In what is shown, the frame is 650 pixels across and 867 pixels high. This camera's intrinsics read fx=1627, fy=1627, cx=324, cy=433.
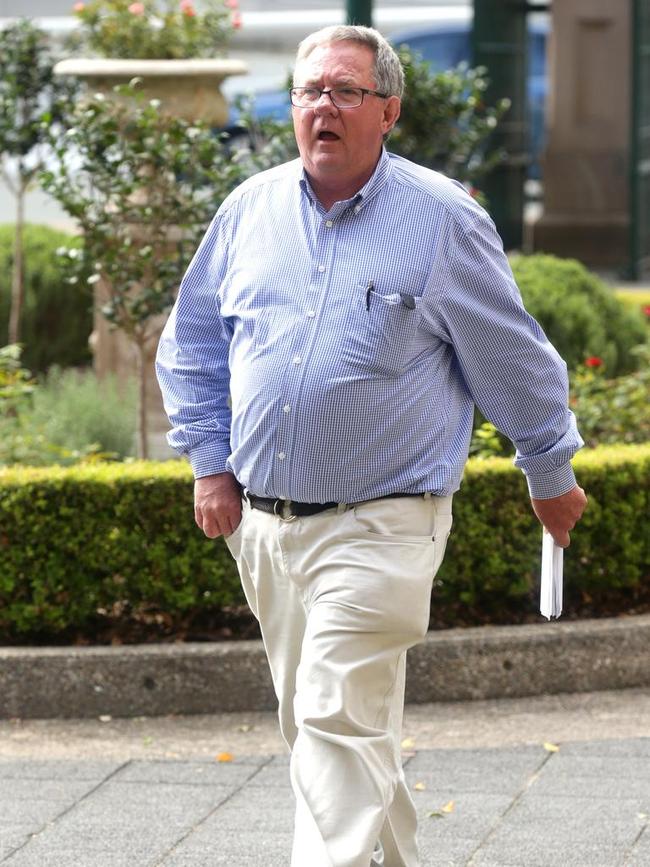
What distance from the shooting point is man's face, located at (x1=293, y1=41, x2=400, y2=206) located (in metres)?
3.29

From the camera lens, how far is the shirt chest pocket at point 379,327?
3244 millimetres

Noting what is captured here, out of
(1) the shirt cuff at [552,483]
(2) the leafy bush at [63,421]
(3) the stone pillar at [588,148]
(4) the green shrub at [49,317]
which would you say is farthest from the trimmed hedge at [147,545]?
(3) the stone pillar at [588,148]

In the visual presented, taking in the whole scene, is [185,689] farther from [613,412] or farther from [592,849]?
[613,412]

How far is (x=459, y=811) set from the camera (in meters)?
4.11

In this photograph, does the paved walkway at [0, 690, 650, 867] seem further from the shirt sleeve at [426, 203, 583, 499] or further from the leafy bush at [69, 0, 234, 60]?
the leafy bush at [69, 0, 234, 60]

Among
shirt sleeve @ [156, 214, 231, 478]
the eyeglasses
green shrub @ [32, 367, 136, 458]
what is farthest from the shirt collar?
green shrub @ [32, 367, 136, 458]

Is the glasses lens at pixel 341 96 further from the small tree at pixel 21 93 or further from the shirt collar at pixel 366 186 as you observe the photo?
the small tree at pixel 21 93

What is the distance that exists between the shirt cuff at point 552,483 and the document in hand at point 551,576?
0.16 metres

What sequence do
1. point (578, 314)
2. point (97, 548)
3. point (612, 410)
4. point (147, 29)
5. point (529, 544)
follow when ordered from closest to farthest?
point (97, 548)
point (529, 544)
point (612, 410)
point (578, 314)
point (147, 29)

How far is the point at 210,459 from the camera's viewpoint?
354 centimetres

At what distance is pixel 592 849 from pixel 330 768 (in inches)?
37.0

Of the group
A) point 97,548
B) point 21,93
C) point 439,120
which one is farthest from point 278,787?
point 21,93

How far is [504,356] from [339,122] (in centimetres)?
58

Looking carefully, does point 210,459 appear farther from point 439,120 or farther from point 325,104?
point 439,120
